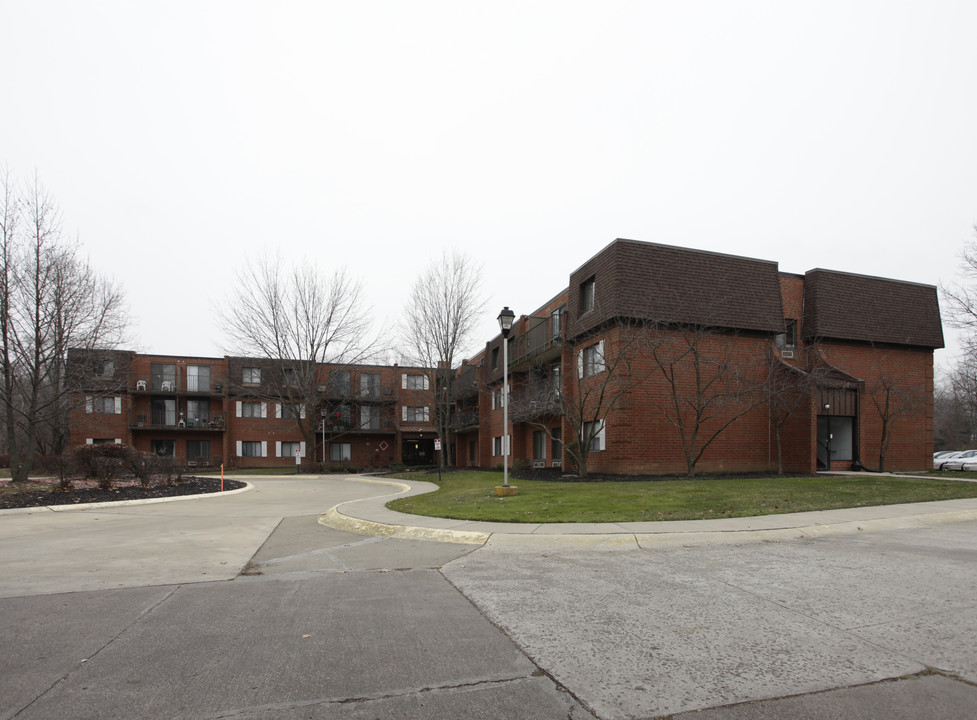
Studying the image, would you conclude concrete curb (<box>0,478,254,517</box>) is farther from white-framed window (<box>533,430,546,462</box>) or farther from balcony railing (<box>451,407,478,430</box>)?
balcony railing (<box>451,407,478,430</box>)

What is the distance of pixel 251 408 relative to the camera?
48.6 metres

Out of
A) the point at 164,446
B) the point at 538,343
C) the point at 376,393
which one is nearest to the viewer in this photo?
the point at 538,343

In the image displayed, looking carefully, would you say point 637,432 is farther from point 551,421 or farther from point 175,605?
point 175,605

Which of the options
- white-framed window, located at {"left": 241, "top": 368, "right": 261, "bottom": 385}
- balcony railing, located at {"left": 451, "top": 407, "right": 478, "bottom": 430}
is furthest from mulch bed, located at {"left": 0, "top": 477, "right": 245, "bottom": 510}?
white-framed window, located at {"left": 241, "top": 368, "right": 261, "bottom": 385}

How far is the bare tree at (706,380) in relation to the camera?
2180 cm

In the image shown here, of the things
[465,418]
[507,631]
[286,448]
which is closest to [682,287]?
[507,631]

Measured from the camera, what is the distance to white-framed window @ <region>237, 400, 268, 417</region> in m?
48.4

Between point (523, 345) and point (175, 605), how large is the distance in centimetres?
2569

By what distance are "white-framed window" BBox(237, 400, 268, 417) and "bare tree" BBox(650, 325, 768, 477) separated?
35.8 metres

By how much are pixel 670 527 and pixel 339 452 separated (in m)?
44.5

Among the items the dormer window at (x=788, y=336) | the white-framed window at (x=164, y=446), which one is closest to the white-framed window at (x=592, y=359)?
the dormer window at (x=788, y=336)

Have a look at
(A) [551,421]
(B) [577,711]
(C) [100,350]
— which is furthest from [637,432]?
(C) [100,350]

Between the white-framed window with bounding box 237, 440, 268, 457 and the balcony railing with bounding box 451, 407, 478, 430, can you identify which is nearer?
the balcony railing with bounding box 451, 407, 478, 430

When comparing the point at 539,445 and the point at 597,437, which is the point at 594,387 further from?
the point at 539,445
